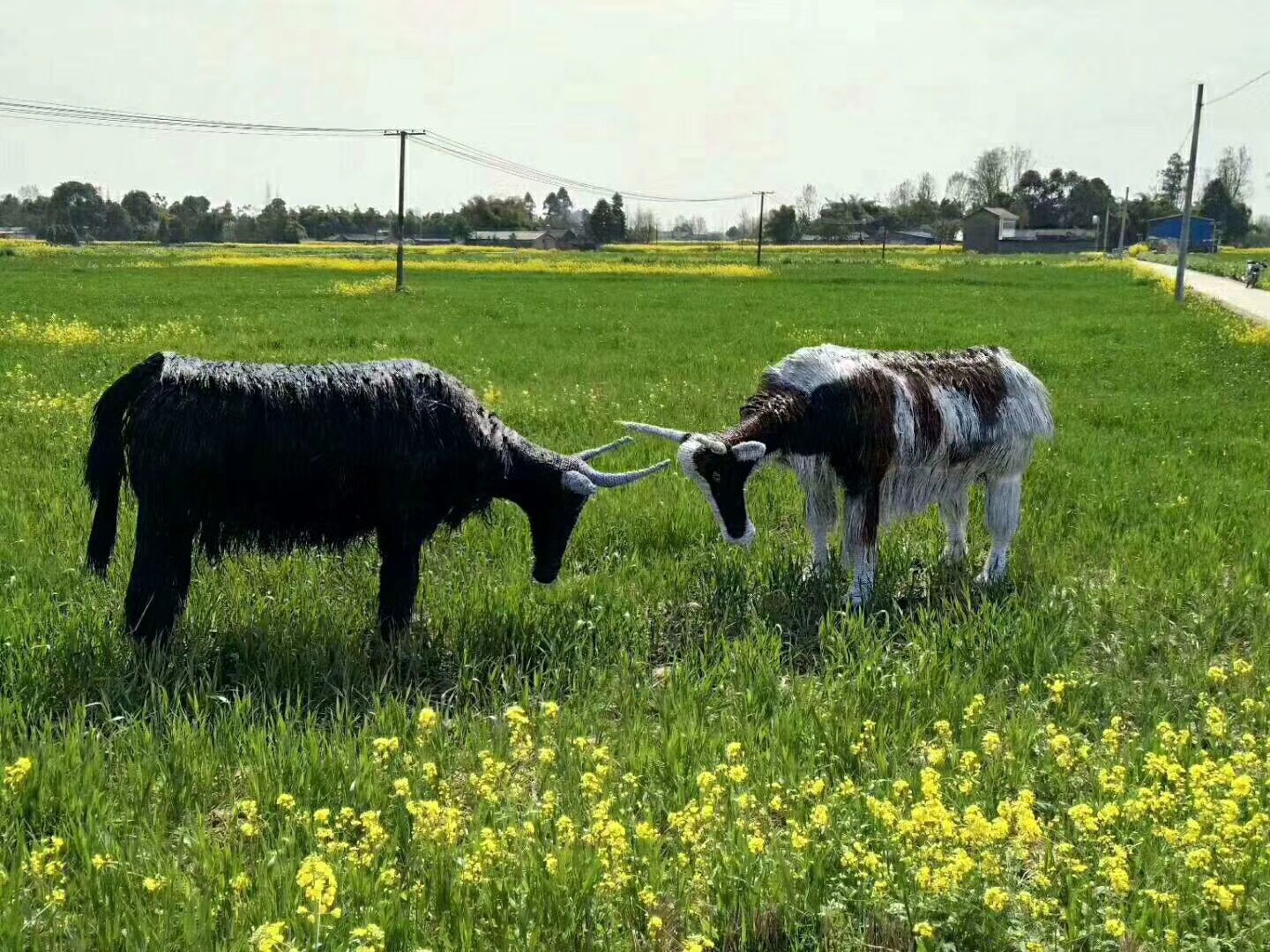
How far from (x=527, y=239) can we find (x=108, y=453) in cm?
11368

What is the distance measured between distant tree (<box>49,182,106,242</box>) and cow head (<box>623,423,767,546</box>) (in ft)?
424

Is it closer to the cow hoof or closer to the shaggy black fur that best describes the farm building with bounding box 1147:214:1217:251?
the cow hoof

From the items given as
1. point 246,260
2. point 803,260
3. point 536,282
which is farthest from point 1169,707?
point 803,260

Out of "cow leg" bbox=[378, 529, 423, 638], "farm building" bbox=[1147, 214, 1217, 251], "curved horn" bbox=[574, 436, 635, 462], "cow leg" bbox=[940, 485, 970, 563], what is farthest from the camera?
"farm building" bbox=[1147, 214, 1217, 251]

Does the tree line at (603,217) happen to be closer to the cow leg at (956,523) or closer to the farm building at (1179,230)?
the farm building at (1179,230)

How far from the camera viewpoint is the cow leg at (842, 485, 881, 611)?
602cm

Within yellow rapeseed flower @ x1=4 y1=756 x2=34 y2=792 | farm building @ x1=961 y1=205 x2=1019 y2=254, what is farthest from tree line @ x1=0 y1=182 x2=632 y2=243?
yellow rapeseed flower @ x1=4 y1=756 x2=34 y2=792

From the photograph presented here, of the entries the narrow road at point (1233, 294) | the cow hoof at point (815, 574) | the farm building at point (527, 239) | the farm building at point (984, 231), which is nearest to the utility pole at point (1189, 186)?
the narrow road at point (1233, 294)

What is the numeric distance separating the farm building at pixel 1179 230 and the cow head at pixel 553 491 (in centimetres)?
10490

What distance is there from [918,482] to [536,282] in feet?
131

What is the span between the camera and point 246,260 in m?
62.4

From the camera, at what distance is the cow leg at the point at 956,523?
22.1ft

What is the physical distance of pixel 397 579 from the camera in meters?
5.25

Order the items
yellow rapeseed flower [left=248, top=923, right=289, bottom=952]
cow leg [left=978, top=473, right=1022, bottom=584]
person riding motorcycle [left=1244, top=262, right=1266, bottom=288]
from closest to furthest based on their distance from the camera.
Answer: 1. yellow rapeseed flower [left=248, top=923, right=289, bottom=952]
2. cow leg [left=978, top=473, right=1022, bottom=584]
3. person riding motorcycle [left=1244, top=262, right=1266, bottom=288]
